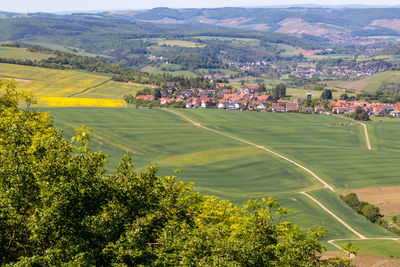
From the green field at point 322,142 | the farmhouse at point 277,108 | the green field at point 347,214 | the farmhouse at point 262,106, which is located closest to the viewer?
the green field at point 347,214

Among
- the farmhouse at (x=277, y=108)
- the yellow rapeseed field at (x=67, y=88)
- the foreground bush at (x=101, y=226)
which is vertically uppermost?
the foreground bush at (x=101, y=226)

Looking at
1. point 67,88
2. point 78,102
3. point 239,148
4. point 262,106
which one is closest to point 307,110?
point 262,106

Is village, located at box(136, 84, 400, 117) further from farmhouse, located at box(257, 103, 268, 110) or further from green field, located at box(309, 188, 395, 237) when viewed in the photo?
green field, located at box(309, 188, 395, 237)

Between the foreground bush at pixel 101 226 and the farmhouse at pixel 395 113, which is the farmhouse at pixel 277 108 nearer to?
the farmhouse at pixel 395 113

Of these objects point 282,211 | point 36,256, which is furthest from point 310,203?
point 36,256

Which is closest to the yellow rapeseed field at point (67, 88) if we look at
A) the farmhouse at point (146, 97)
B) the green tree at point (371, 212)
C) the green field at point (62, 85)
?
the green field at point (62, 85)

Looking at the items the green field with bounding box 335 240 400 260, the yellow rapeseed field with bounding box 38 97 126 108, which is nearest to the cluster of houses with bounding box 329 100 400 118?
the yellow rapeseed field with bounding box 38 97 126 108
